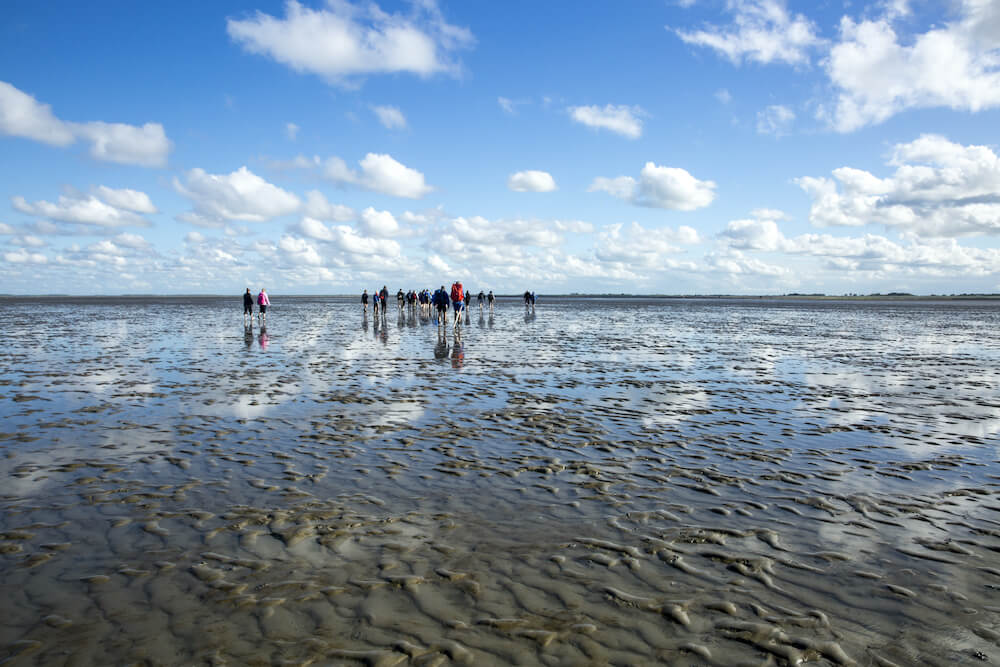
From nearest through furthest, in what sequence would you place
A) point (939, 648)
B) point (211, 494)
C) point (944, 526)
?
point (939, 648)
point (944, 526)
point (211, 494)

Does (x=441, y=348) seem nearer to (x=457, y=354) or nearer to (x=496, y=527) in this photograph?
(x=457, y=354)

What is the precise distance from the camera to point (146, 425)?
456 inches

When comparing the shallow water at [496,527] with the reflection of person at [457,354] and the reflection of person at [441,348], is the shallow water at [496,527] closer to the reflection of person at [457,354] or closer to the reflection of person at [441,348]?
the reflection of person at [457,354]

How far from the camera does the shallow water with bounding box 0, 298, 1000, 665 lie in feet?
15.0

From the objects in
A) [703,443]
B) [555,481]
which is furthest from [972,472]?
[555,481]

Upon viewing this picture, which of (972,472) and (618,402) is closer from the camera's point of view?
(972,472)

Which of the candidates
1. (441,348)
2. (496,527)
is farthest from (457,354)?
(496,527)

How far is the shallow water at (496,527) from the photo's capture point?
4.57 meters

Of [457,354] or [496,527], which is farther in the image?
[457,354]

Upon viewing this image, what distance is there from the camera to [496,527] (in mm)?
6770

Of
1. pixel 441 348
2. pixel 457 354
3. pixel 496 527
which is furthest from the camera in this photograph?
pixel 441 348

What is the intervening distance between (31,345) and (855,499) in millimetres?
36184

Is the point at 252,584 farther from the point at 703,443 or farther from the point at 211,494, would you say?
the point at 703,443

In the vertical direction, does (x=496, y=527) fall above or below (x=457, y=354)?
below
